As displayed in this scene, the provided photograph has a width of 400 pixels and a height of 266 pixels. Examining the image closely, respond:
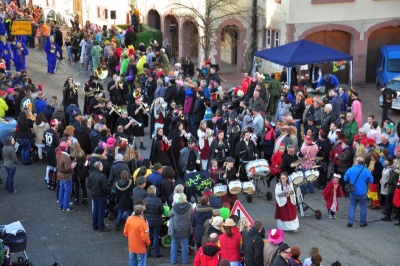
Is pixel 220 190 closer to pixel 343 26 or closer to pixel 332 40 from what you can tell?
pixel 343 26

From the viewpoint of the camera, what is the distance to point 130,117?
2253 cm

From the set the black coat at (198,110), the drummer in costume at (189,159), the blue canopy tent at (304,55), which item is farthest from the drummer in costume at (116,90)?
the drummer in costume at (189,159)

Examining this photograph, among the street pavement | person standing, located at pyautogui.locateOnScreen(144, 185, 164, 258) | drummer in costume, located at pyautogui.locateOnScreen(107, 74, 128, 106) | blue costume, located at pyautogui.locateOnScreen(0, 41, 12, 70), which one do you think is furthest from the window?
person standing, located at pyautogui.locateOnScreen(144, 185, 164, 258)

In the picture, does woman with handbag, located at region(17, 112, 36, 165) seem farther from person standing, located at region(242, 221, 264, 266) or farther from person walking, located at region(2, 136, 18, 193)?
person standing, located at region(242, 221, 264, 266)

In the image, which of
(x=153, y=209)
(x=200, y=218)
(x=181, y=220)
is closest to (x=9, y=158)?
(x=153, y=209)

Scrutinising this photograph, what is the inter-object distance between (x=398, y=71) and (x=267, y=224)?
14200 millimetres

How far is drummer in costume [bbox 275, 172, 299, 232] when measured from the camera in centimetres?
1709

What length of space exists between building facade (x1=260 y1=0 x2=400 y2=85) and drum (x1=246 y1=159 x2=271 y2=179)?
534 inches

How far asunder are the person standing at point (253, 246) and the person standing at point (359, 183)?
150 inches

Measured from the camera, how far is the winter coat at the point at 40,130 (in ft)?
71.6

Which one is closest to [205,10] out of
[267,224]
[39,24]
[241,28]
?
[241,28]

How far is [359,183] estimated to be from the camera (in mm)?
17531

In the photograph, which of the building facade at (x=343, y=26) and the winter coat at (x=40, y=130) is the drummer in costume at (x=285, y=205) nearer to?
the winter coat at (x=40, y=130)

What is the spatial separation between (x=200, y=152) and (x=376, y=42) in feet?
47.8
